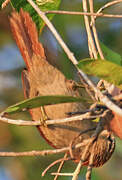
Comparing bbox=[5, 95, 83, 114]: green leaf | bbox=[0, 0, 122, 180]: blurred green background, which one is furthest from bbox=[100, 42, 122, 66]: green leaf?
bbox=[0, 0, 122, 180]: blurred green background

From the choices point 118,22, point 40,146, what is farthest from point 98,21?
point 40,146

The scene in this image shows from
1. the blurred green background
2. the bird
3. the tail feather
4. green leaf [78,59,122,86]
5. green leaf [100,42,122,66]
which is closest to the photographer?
green leaf [78,59,122,86]

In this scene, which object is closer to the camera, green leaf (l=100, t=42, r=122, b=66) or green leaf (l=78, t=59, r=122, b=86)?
green leaf (l=78, t=59, r=122, b=86)

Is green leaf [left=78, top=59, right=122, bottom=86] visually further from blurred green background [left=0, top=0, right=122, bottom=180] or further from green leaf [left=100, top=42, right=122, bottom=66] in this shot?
blurred green background [left=0, top=0, right=122, bottom=180]

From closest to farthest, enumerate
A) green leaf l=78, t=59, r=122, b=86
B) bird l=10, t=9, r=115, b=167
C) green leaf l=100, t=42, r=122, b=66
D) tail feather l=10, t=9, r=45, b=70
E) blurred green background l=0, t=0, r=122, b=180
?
1. green leaf l=78, t=59, r=122, b=86
2. green leaf l=100, t=42, r=122, b=66
3. bird l=10, t=9, r=115, b=167
4. tail feather l=10, t=9, r=45, b=70
5. blurred green background l=0, t=0, r=122, b=180

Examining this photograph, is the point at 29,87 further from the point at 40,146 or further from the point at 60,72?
the point at 40,146

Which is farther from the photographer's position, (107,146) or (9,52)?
(9,52)

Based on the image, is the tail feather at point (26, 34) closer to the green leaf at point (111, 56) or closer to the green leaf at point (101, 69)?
the green leaf at point (111, 56)

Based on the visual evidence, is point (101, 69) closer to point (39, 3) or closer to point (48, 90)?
point (48, 90)

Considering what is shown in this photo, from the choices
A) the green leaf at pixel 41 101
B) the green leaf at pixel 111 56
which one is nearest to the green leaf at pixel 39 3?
the green leaf at pixel 111 56
